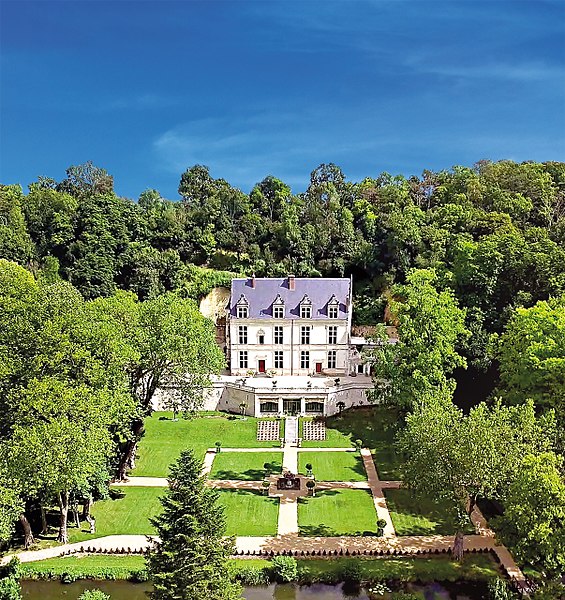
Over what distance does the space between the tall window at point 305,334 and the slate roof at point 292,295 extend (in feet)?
3.67

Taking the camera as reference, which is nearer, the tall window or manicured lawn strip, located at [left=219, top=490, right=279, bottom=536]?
manicured lawn strip, located at [left=219, top=490, right=279, bottom=536]

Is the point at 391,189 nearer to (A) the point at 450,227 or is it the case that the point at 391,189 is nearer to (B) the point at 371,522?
(A) the point at 450,227

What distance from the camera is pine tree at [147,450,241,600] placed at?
74.6ft

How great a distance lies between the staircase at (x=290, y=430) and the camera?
45031 millimetres

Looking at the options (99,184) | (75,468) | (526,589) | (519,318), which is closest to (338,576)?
(526,589)

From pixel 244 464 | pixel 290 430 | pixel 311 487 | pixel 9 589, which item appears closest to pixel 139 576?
pixel 9 589

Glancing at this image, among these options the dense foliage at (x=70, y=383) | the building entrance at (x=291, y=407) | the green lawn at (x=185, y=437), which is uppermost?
the dense foliage at (x=70, y=383)

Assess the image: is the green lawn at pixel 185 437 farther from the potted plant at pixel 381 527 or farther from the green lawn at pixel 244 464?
the potted plant at pixel 381 527

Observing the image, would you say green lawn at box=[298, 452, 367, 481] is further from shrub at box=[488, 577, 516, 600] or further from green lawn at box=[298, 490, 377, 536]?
shrub at box=[488, 577, 516, 600]

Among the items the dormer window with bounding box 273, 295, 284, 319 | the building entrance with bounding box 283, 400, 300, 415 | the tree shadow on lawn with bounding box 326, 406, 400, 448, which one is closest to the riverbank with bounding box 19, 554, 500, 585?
the tree shadow on lawn with bounding box 326, 406, 400, 448

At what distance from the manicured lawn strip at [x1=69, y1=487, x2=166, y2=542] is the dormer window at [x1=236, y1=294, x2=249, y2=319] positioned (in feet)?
66.4

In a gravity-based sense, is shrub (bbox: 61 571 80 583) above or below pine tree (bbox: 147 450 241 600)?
below

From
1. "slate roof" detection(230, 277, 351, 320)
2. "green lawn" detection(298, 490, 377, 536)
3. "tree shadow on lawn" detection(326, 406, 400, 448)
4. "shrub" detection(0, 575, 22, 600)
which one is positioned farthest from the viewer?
"slate roof" detection(230, 277, 351, 320)

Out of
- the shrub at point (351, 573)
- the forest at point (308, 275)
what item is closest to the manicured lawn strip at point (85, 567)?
the forest at point (308, 275)
